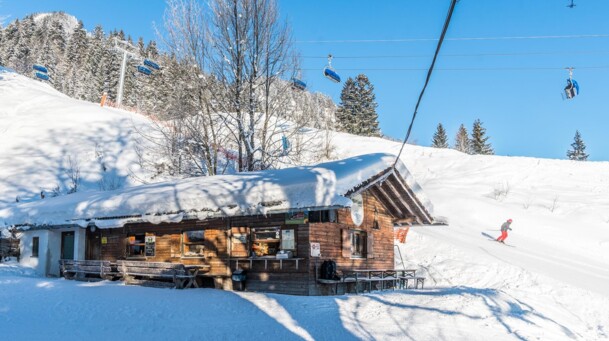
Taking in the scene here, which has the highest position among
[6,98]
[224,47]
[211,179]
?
[6,98]

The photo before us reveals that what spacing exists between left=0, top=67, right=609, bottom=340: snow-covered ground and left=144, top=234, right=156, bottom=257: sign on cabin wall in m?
1.90

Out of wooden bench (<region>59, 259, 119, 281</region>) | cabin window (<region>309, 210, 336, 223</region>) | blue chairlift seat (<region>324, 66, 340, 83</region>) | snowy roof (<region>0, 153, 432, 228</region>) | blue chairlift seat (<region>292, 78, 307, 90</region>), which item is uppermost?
blue chairlift seat (<region>292, 78, 307, 90</region>)

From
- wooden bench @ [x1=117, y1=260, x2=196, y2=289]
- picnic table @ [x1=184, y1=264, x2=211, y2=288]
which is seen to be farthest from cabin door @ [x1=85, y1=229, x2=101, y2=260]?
picnic table @ [x1=184, y1=264, x2=211, y2=288]

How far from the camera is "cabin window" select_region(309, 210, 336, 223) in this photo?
14.5 meters

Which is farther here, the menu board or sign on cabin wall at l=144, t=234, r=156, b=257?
sign on cabin wall at l=144, t=234, r=156, b=257

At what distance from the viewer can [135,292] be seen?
571 inches

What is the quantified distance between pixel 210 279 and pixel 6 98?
143ft

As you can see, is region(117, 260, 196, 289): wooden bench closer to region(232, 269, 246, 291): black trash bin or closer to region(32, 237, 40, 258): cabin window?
region(232, 269, 246, 291): black trash bin

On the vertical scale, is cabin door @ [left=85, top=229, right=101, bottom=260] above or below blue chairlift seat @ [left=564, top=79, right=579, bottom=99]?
below

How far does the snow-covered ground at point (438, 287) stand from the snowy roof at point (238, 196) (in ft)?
8.25

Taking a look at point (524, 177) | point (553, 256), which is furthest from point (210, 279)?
point (524, 177)

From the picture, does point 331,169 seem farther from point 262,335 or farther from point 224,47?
point 224,47

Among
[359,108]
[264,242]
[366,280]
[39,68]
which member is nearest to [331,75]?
[264,242]

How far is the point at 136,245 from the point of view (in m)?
19.4
